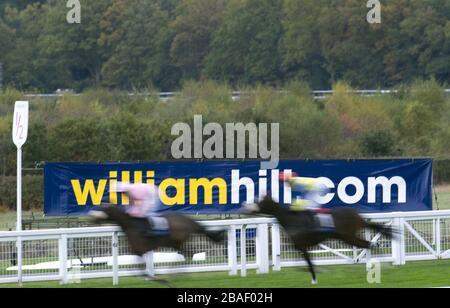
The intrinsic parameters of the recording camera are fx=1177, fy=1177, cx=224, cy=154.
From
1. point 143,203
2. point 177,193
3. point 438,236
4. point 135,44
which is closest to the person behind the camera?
point 143,203

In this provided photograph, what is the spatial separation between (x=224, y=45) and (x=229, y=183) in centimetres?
3934

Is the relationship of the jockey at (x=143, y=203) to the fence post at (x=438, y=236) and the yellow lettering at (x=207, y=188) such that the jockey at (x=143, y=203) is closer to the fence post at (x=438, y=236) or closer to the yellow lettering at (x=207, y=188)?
the fence post at (x=438, y=236)

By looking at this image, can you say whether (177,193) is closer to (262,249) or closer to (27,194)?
(262,249)

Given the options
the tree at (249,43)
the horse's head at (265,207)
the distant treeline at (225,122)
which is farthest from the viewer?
the tree at (249,43)

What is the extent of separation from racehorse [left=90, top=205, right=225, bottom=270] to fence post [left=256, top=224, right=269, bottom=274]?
5.18 meters

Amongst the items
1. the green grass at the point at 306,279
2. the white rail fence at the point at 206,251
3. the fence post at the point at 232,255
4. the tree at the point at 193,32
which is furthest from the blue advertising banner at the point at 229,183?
the tree at the point at 193,32

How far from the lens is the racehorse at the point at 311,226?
8.30 m

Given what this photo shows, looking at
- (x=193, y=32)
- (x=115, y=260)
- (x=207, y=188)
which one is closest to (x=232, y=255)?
(x=115, y=260)

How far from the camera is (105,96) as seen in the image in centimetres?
4341

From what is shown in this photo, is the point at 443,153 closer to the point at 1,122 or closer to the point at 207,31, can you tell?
the point at 1,122

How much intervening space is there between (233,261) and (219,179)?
4146mm

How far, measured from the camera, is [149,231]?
325 inches

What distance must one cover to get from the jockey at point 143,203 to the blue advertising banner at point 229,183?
27.5 feet
